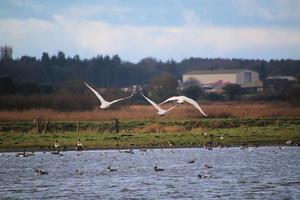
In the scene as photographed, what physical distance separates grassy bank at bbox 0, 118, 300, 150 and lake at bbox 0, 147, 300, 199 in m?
2.75

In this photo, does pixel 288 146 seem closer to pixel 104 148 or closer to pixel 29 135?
pixel 104 148

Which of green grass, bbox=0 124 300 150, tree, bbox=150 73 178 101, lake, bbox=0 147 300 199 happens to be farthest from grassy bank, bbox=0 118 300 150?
tree, bbox=150 73 178 101

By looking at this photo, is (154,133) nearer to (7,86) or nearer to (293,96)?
(293,96)

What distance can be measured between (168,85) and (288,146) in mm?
74409

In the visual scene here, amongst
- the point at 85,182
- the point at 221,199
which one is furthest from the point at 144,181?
the point at 221,199

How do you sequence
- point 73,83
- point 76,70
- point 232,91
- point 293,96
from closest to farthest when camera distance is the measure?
1. point 293,96
2. point 73,83
3. point 232,91
4. point 76,70

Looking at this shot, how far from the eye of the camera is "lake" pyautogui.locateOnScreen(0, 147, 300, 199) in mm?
28547

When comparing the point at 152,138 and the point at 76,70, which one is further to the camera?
the point at 76,70

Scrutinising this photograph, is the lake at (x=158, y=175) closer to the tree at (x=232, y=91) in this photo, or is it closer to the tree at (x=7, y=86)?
the tree at (x=7, y=86)

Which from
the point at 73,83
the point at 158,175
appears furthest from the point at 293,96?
the point at 158,175

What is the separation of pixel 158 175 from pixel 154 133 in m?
18.2

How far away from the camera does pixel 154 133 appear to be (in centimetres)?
5203

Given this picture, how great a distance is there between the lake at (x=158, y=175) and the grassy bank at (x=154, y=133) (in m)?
2.75

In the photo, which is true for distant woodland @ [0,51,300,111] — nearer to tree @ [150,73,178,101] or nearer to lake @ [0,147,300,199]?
tree @ [150,73,178,101]
